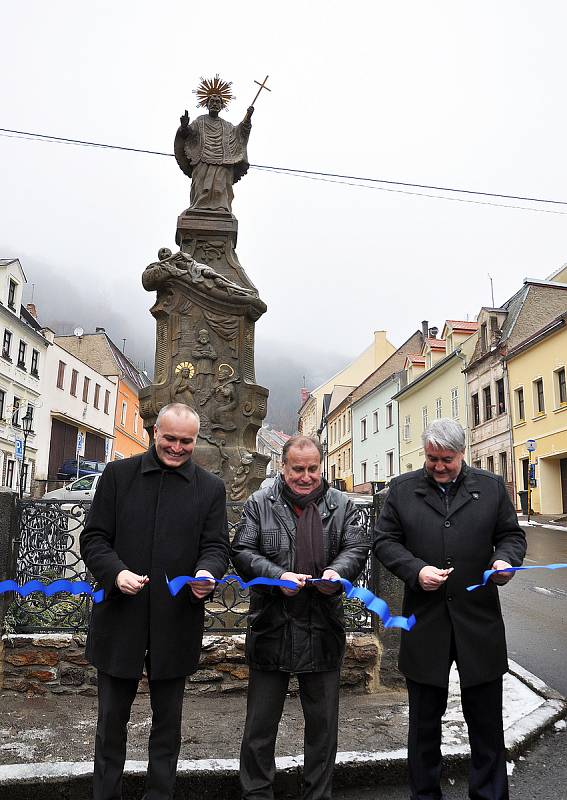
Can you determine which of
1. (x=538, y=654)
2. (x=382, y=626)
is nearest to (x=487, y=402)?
(x=538, y=654)

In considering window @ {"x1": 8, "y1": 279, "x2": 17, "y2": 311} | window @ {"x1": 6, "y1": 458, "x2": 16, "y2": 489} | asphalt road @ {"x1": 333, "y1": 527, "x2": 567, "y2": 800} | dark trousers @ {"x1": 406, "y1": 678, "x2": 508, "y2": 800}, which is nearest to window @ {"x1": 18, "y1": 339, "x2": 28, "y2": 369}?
window @ {"x1": 8, "y1": 279, "x2": 17, "y2": 311}

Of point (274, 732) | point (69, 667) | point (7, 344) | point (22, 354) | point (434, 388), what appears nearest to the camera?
point (274, 732)

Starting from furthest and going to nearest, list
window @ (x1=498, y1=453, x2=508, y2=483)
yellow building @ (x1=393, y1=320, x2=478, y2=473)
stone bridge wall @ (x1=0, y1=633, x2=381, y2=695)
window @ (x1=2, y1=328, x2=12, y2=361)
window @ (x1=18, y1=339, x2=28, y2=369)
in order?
window @ (x1=18, y1=339, x2=28, y2=369) → yellow building @ (x1=393, y1=320, x2=478, y2=473) → window @ (x1=2, y1=328, x2=12, y2=361) → window @ (x1=498, y1=453, x2=508, y2=483) → stone bridge wall @ (x1=0, y1=633, x2=381, y2=695)

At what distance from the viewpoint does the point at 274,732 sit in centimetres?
314

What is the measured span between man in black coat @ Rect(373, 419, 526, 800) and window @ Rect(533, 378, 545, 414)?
25.7 m

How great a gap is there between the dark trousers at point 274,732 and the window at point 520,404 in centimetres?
2749

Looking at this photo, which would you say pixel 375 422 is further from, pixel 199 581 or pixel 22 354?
pixel 199 581

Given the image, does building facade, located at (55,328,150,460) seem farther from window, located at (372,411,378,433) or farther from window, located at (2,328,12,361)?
window, located at (372,411,378,433)

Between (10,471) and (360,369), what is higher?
(360,369)

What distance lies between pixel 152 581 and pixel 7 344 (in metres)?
35.1

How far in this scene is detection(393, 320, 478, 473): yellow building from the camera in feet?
113

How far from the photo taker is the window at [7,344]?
34.3m

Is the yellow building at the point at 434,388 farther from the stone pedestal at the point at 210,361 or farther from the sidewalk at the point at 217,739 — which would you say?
the sidewalk at the point at 217,739

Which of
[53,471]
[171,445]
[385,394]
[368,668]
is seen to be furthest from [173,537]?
[385,394]
